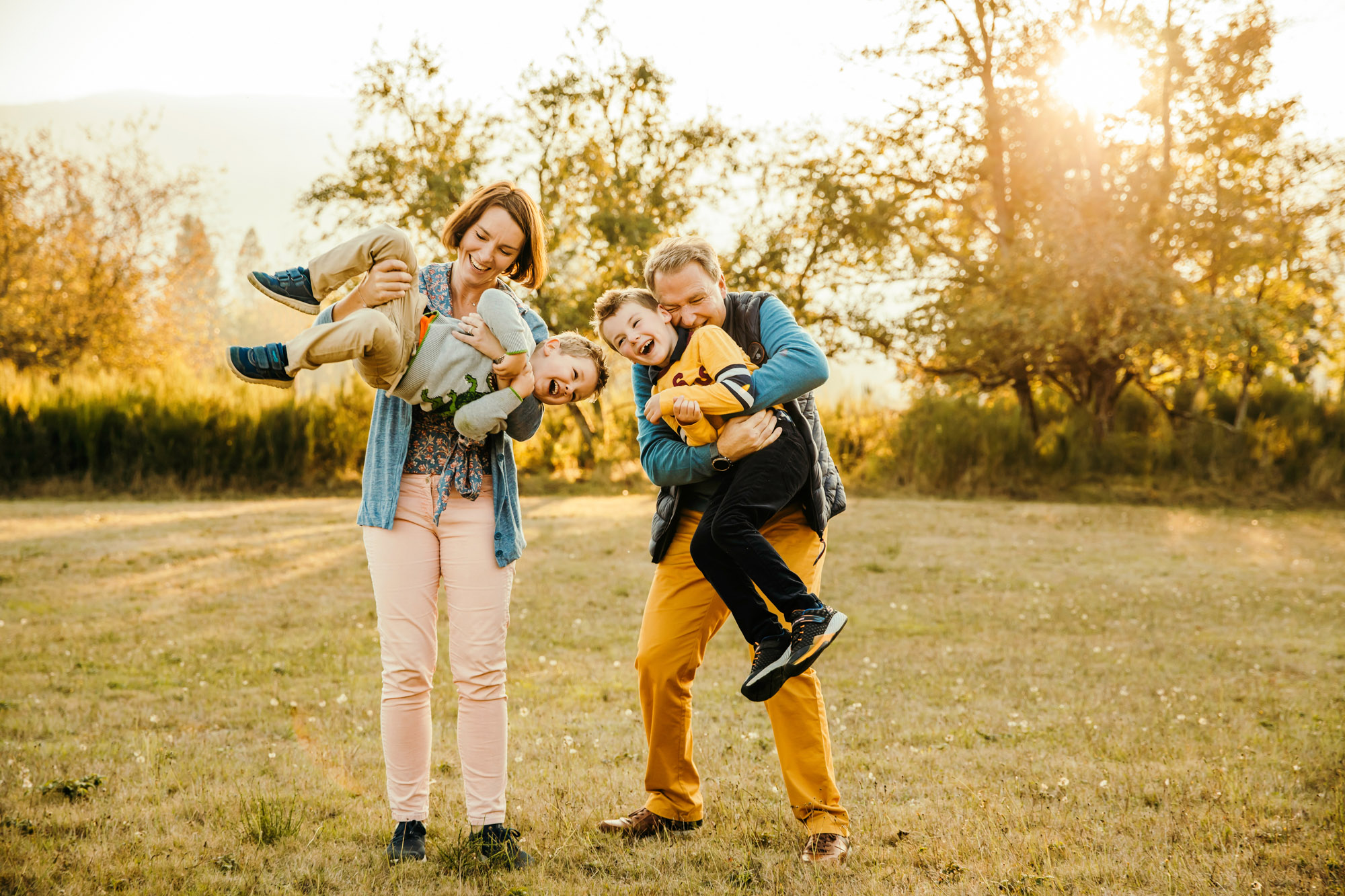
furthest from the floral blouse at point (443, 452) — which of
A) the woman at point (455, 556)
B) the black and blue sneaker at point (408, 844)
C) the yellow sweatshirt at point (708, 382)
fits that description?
the black and blue sneaker at point (408, 844)

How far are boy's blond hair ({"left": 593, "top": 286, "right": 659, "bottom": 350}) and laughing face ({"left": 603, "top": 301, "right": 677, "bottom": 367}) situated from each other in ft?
0.04

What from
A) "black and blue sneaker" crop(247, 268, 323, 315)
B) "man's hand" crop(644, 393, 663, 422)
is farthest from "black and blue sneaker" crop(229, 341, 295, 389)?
"man's hand" crop(644, 393, 663, 422)

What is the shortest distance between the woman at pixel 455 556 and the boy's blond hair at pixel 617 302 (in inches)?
9.8

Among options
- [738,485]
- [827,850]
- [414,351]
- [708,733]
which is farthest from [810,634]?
[708,733]

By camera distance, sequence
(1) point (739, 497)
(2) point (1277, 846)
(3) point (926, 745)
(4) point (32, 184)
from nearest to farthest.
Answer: (1) point (739, 497)
(2) point (1277, 846)
(3) point (926, 745)
(4) point (32, 184)

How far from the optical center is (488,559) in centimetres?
317

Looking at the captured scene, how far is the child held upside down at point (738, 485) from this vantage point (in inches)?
114

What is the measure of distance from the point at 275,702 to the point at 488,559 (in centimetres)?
285

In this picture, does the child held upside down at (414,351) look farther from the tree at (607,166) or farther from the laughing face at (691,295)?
the tree at (607,166)

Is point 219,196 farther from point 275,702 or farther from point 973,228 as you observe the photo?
point 275,702

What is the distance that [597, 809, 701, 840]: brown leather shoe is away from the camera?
11.4 feet

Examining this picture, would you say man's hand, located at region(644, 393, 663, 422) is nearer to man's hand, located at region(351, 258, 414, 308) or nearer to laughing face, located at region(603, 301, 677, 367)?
laughing face, located at region(603, 301, 677, 367)

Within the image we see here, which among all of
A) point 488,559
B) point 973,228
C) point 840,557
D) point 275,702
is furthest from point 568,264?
point 488,559

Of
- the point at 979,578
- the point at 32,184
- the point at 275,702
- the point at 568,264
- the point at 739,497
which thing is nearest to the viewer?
the point at 739,497
